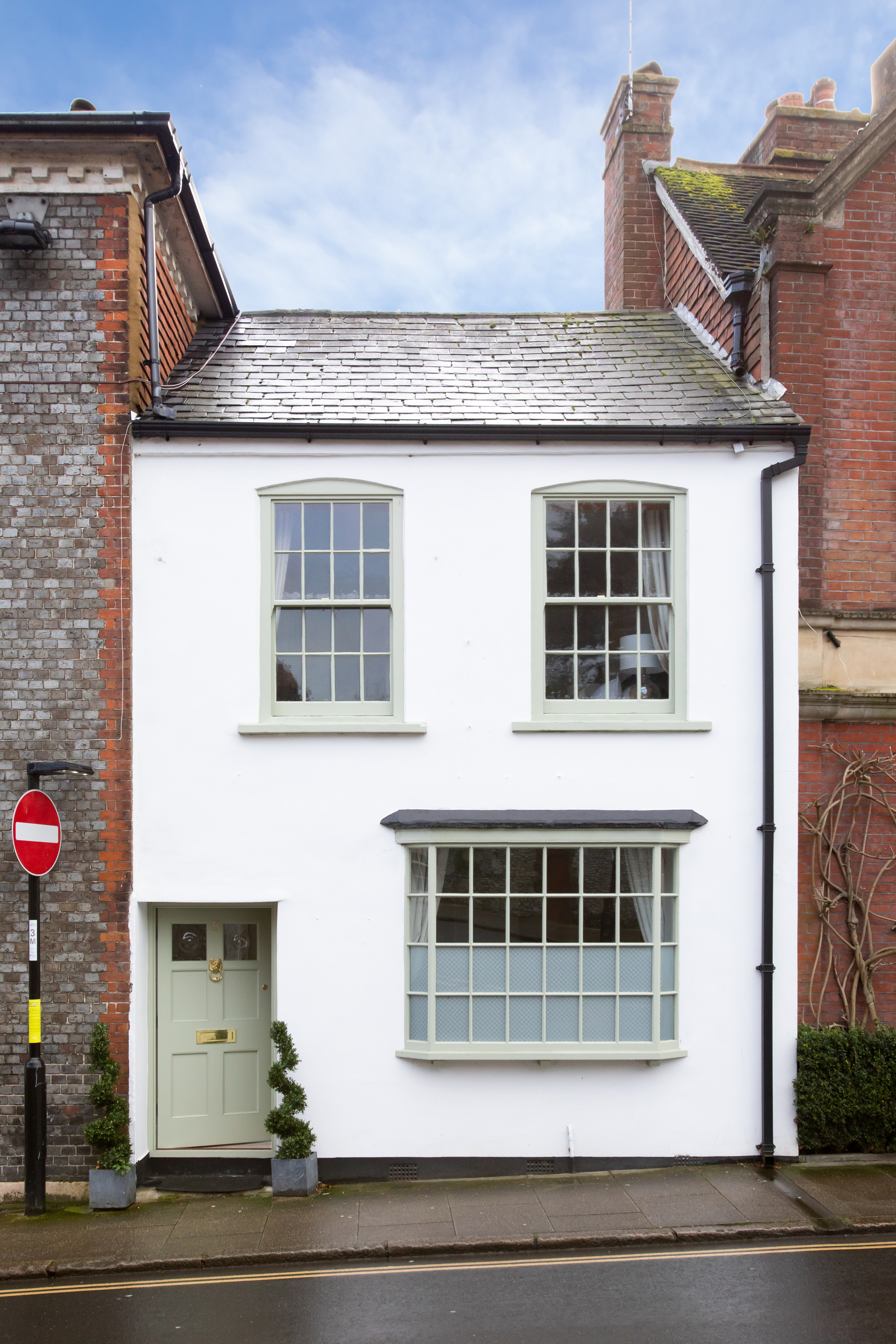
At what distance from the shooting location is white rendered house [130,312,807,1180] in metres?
8.01

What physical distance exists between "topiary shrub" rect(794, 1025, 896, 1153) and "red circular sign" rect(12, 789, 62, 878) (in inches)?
255

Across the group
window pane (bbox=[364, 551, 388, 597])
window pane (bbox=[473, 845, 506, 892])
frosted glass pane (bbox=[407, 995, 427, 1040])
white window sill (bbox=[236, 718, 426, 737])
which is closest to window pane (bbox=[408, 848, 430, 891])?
window pane (bbox=[473, 845, 506, 892])

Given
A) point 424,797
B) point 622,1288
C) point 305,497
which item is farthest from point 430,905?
point 305,497

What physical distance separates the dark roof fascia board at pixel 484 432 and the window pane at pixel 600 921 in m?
4.03

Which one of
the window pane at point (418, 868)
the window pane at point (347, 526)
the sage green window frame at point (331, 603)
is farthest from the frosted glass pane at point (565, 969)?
the window pane at point (347, 526)

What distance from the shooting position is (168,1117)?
819 centimetres

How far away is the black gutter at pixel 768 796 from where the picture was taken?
26.3 feet

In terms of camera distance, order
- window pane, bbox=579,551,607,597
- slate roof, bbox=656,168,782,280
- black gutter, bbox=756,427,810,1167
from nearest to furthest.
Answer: black gutter, bbox=756,427,810,1167
window pane, bbox=579,551,607,597
slate roof, bbox=656,168,782,280

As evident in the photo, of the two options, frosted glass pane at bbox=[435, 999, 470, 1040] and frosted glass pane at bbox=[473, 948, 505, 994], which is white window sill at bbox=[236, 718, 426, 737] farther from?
frosted glass pane at bbox=[435, 999, 470, 1040]

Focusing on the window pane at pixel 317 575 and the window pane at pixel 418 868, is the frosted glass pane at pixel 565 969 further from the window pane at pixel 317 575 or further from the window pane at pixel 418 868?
the window pane at pixel 317 575

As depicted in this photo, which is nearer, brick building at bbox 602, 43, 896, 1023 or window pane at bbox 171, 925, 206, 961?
window pane at bbox 171, 925, 206, 961

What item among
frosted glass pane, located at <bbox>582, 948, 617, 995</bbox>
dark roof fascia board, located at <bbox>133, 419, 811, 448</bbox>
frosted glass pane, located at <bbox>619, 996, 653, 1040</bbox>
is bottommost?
frosted glass pane, located at <bbox>619, 996, 653, 1040</bbox>

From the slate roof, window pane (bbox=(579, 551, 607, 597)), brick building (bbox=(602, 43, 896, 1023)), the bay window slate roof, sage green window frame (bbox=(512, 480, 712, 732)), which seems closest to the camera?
sage green window frame (bbox=(512, 480, 712, 732))

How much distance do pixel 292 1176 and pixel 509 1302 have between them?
237 cm
